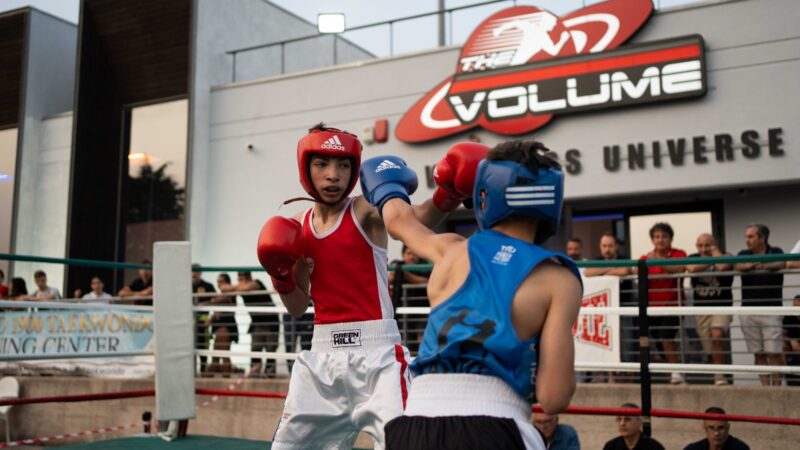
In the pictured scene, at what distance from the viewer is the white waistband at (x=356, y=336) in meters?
2.93

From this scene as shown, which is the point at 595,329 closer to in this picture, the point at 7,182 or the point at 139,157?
the point at 139,157

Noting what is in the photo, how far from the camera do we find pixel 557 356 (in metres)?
1.70

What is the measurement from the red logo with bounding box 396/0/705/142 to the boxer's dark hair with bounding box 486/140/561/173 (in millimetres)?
7134

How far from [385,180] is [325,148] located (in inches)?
28.7

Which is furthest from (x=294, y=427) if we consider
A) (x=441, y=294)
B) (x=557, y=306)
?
(x=557, y=306)

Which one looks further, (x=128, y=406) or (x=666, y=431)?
(x=128, y=406)

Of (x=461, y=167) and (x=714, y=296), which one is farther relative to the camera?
(x=714, y=296)

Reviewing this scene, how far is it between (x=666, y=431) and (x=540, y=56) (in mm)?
4975

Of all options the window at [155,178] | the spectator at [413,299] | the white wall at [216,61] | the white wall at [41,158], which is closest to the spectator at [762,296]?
the spectator at [413,299]

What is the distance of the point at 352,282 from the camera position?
2994 millimetres

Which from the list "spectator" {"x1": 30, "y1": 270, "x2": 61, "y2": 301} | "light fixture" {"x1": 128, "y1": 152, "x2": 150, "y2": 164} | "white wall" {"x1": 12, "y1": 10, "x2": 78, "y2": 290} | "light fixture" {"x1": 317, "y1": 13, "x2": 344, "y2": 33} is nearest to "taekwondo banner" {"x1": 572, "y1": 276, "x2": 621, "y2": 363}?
"spectator" {"x1": 30, "y1": 270, "x2": 61, "y2": 301}

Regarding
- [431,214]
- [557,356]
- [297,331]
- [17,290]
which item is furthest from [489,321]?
[17,290]

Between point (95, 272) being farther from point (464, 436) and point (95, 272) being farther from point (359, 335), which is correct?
point (464, 436)

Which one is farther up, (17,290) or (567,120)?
(567,120)
